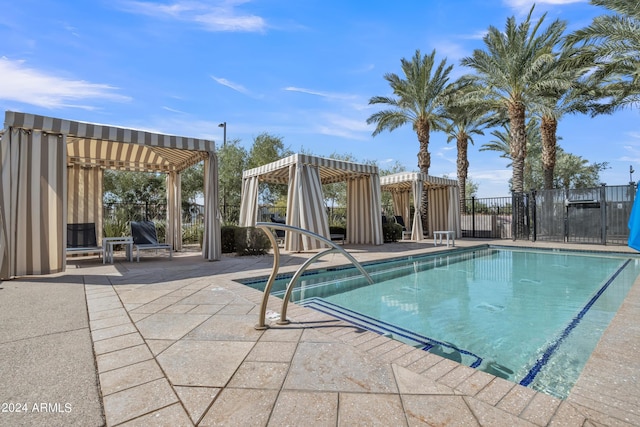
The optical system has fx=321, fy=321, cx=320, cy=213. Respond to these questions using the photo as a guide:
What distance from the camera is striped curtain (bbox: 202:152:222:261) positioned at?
784cm

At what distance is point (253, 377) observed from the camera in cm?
202

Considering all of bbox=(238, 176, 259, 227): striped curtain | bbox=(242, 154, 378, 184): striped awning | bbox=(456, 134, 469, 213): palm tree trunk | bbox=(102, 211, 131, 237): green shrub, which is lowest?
bbox=(102, 211, 131, 237): green shrub

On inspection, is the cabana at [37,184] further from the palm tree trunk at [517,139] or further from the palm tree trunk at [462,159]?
the palm tree trunk at [462,159]

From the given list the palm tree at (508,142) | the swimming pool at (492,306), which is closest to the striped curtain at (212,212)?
the swimming pool at (492,306)

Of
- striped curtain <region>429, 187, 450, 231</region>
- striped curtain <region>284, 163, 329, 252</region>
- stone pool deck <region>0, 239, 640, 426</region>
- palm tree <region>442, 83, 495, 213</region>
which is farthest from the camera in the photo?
striped curtain <region>429, 187, 450, 231</region>

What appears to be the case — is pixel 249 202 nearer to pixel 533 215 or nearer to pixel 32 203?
pixel 32 203

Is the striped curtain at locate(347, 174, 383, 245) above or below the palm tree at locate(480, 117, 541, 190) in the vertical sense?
below

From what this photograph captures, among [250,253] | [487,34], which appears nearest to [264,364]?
[250,253]

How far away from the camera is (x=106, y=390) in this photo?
72.4 inches

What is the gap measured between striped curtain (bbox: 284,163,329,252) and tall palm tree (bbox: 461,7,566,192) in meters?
8.83

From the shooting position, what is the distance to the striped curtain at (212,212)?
309 inches

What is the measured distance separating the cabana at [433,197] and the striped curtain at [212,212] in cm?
834

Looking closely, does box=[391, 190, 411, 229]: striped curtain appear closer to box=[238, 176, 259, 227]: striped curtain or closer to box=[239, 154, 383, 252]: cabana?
box=[239, 154, 383, 252]: cabana

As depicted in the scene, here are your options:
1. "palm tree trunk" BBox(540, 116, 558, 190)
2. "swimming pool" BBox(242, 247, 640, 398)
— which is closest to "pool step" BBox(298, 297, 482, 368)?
"swimming pool" BBox(242, 247, 640, 398)
